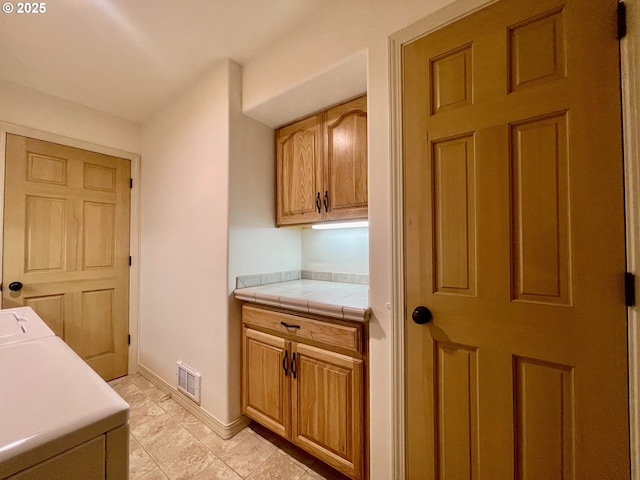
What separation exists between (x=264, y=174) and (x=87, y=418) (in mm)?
1646

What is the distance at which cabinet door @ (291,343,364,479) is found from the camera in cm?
122

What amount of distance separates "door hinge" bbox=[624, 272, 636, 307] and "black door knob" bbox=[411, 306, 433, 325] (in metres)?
0.54

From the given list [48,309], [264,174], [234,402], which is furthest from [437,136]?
[48,309]

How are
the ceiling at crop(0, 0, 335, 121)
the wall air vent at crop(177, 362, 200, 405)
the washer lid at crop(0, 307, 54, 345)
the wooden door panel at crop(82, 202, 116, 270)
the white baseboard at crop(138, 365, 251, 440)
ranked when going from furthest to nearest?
the wooden door panel at crop(82, 202, 116, 270) < the wall air vent at crop(177, 362, 200, 405) < the white baseboard at crop(138, 365, 251, 440) < the ceiling at crop(0, 0, 335, 121) < the washer lid at crop(0, 307, 54, 345)

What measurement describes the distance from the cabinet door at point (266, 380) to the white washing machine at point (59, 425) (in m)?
0.95

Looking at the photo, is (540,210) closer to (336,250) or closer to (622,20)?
(622,20)

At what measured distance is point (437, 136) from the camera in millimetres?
1048

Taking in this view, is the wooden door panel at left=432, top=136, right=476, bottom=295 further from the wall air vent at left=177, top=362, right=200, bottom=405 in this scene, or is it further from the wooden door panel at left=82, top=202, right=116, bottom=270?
the wooden door panel at left=82, top=202, right=116, bottom=270

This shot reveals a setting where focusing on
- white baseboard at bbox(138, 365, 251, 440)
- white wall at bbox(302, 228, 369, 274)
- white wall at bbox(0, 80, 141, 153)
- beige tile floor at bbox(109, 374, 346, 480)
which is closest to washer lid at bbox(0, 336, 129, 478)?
beige tile floor at bbox(109, 374, 346, 480)

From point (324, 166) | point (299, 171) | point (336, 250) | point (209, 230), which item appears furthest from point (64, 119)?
point (336, 250)

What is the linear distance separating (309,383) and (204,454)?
2.66ft

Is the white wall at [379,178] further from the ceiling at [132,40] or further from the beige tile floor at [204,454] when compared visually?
the beige tile floor at [204,454]

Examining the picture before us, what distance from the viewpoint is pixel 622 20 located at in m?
0.76

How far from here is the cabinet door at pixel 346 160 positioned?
4.98ft
